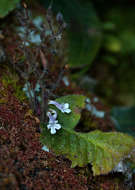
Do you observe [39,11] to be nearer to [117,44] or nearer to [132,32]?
[117,44]

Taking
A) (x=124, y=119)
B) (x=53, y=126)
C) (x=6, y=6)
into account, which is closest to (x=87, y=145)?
(x=53, y=126)

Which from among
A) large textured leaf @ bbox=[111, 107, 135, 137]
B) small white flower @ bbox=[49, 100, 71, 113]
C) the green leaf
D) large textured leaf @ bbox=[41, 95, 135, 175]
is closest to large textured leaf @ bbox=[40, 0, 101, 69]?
the green leaf

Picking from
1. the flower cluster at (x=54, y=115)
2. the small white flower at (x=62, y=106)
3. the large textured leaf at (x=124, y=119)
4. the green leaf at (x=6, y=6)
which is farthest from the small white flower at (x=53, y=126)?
the green leaf at (x=6, y=6)

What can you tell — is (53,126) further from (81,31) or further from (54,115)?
A: (81,31)

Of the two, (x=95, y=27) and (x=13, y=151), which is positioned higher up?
(x=95, y=27)

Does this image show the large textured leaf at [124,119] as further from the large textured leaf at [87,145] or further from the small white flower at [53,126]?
the small white flower at [53,126]

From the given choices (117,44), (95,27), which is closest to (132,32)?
(117,44)

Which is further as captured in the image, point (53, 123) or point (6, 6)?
point (6, 6)
